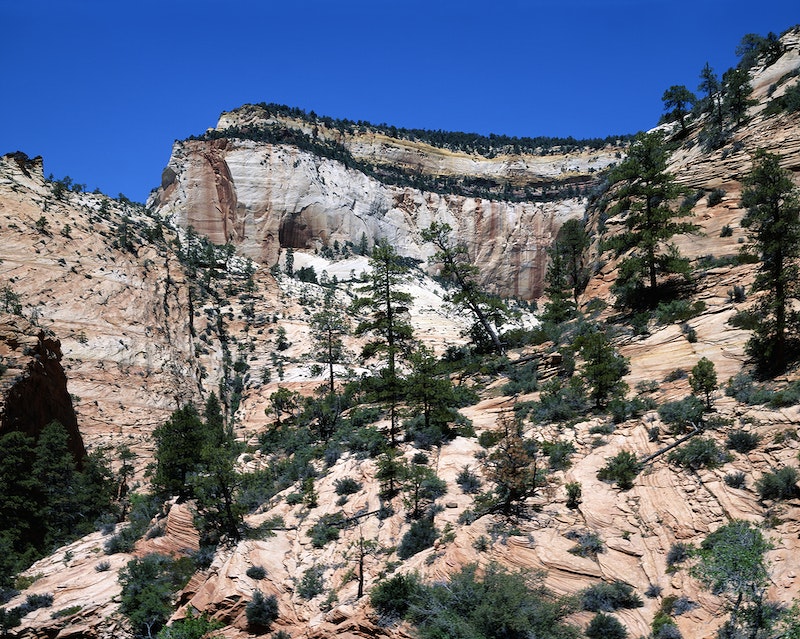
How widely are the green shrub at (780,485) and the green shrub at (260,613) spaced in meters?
13.2

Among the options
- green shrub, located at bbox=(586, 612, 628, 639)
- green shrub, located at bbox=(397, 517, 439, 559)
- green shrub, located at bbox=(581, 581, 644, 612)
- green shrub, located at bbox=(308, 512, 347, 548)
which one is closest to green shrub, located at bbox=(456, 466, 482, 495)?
green shrub, located at bbox=(397, 517, 439, 559)

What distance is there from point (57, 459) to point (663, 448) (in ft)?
92.6

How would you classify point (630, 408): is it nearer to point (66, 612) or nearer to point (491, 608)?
point (491, 608)

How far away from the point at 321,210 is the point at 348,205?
6.07 metres

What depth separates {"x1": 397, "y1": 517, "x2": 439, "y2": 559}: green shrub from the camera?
1562 centimetres

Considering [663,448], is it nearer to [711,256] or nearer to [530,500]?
[530,500]

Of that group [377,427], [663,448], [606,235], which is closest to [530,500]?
[663,448]

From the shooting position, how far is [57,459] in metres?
26.8

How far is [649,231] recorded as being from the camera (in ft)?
81.1

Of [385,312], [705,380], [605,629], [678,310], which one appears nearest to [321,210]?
[385,312]

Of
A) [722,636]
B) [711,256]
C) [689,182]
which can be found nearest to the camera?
[722,636]

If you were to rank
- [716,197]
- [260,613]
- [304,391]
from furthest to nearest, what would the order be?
[304,391] → [716,197] → [260,613]

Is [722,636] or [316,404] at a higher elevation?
[316,404]

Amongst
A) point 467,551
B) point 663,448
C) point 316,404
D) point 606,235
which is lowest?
point 467,551
